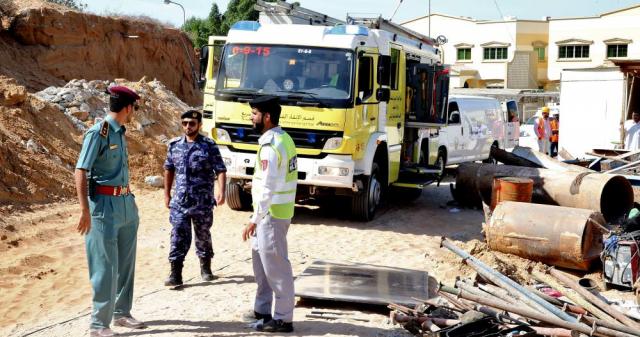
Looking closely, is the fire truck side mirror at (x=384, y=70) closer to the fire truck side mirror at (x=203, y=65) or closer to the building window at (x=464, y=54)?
the fire truck side mirror at (x=203, y=65)

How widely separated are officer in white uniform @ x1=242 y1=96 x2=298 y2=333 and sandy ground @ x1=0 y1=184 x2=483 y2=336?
0.52m

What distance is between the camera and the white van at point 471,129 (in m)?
17.3

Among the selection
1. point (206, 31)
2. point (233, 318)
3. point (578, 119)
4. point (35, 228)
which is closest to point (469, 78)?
point (206, 31)

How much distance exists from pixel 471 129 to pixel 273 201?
42.9ft

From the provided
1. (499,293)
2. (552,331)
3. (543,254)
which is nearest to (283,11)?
(543,254)

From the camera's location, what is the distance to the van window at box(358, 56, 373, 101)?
11.4m

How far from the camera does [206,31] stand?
55125 mm

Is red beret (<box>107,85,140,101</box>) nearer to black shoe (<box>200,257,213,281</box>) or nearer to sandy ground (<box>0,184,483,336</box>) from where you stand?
sandy ground (<box>0,184,483,336</box>)

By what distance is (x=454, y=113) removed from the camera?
57.7 feet

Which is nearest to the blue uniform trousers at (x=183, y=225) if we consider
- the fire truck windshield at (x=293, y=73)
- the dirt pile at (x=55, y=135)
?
the fire truck windshield at (x=293, y=73)

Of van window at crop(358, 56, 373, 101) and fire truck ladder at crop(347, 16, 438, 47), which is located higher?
fire truck ladder at crop(347, 16, 438, 47)

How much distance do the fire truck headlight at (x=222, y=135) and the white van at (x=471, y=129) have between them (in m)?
6.24

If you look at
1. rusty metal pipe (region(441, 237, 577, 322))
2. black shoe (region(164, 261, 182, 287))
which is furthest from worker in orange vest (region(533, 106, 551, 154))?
black shoe (region(164, 261, 182, 287))

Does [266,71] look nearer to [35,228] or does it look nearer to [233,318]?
[35,228]
